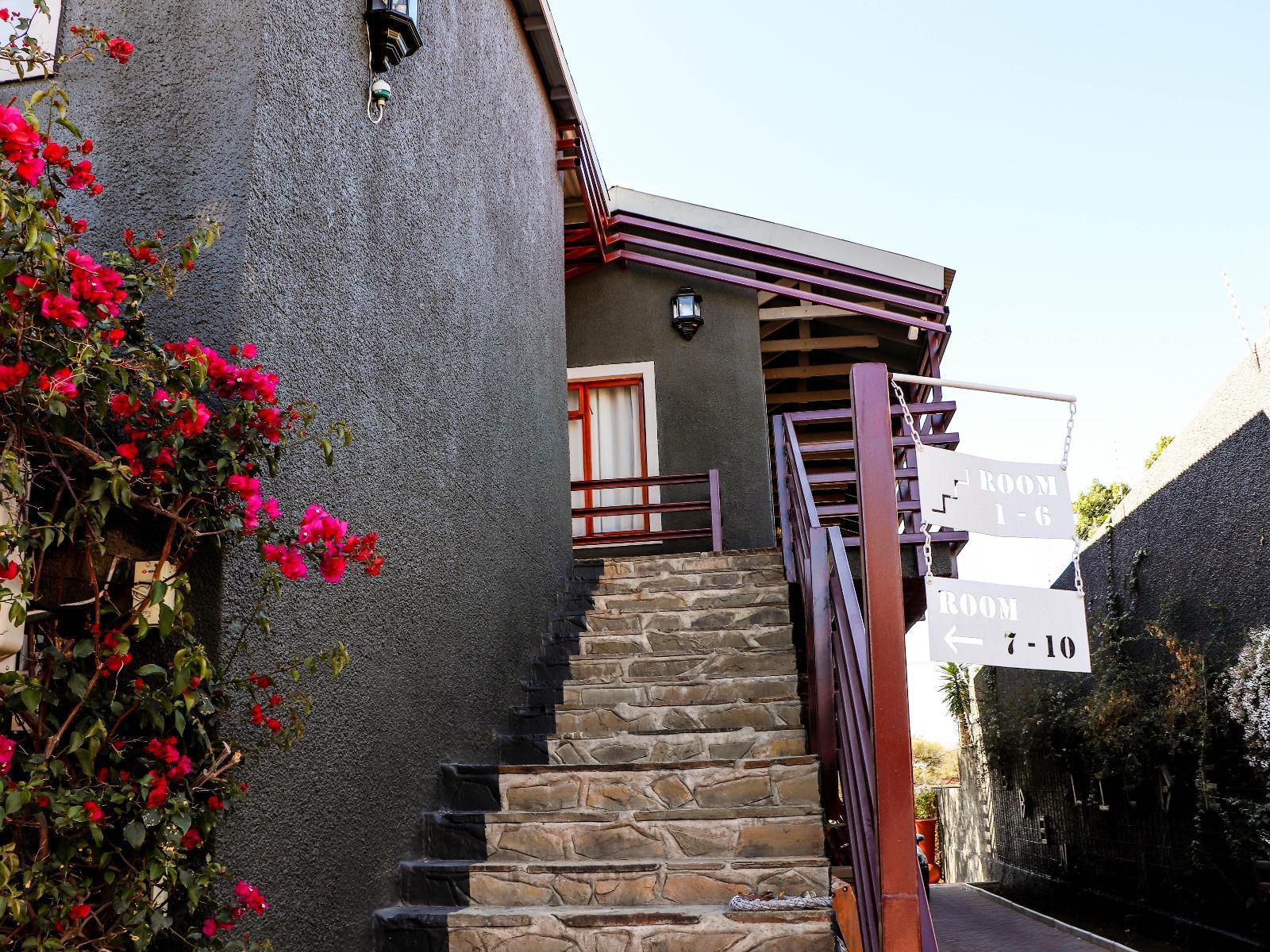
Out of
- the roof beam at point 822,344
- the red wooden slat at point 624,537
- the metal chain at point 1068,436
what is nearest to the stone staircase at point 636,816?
the metal chain at point 1068,436

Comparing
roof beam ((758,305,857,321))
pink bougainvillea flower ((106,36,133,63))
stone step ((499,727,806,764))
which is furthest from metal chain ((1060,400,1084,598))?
roof beam ((758,305,857,321))

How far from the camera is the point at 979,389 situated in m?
2.80

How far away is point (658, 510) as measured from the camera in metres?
8.00

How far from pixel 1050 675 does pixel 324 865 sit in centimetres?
858

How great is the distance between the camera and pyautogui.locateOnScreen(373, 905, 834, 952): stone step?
294 centimetres

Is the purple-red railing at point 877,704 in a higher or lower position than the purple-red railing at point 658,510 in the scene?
lower

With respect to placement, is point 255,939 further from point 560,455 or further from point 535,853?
point 560,455

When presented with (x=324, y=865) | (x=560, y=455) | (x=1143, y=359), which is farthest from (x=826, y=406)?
(x=1143, y=359)

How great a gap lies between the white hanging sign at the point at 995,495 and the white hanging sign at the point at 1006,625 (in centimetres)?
16

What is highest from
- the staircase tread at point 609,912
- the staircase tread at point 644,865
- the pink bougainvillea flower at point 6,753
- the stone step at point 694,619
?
the stone step at point 694,619

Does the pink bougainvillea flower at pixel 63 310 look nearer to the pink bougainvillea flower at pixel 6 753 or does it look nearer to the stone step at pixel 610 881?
the pink bougainvillea flower at pixel 6 753

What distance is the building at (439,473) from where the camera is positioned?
8.59 feet

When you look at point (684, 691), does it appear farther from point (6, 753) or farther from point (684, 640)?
point (6, 753)

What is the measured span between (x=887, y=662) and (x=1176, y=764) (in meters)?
5.83
